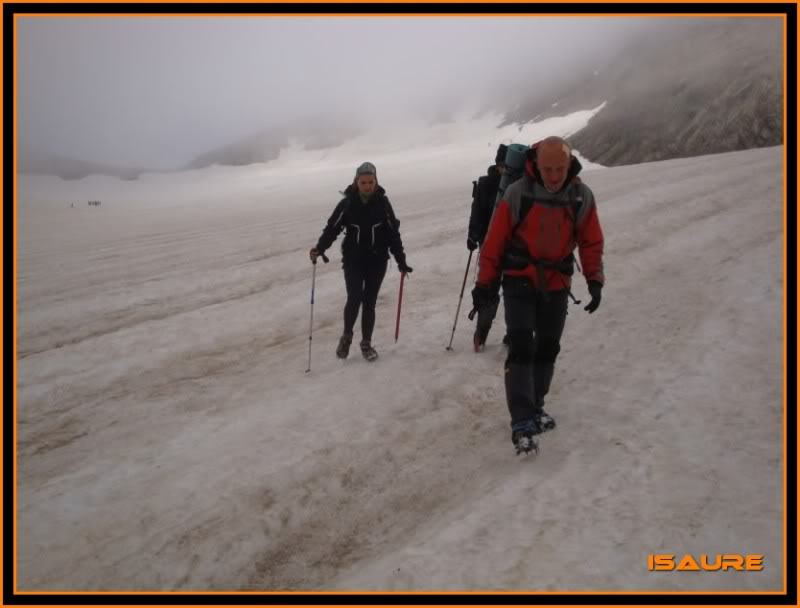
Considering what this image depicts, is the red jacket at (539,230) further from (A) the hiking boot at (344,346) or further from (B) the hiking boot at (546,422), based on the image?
(A) the hiking boot at (344,346)

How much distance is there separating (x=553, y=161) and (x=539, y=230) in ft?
1.90

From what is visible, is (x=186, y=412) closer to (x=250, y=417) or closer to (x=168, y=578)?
(x=250, y=417)

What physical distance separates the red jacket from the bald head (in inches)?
3.7

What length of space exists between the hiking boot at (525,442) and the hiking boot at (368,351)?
2.88 m

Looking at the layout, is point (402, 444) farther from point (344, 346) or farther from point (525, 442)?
point (344, 346)

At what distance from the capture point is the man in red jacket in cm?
403

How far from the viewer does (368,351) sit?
21.8ft

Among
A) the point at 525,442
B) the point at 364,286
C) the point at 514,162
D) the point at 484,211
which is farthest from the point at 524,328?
the point at 364,286

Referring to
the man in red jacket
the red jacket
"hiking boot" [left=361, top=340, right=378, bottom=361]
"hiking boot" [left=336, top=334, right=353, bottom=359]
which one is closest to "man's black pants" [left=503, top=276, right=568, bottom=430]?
the man in red jacket

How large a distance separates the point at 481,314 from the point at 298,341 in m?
3.09

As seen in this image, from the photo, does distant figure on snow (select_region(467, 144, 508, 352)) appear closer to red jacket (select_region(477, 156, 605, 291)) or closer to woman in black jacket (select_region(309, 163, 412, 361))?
woman in black jacket (select_region(309, 163, 412, 361))

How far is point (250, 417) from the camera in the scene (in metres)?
5.34

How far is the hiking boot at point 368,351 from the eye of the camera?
662cm

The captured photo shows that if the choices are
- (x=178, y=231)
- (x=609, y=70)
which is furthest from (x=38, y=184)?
(x=609, y=70)
